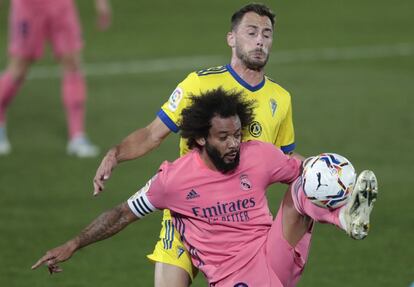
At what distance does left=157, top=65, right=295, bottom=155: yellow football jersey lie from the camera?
848cm

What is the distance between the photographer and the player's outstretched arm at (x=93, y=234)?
798 cm

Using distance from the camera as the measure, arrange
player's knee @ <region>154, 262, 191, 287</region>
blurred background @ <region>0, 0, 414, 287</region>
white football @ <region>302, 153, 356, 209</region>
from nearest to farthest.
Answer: white football @ <region>302, 153, 356, 209</region>
player's knee @ <region>154, 262, 191, 287</region>
blurred background @ <region>0, 0, 414, 287</region>

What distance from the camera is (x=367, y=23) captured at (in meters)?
27.4

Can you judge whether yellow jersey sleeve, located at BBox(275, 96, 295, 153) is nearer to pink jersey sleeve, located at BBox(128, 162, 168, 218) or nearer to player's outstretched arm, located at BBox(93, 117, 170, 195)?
player's outstretched arm, located at BBox(93, 117, 170, 195)

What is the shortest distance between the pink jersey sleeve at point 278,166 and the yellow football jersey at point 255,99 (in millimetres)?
303

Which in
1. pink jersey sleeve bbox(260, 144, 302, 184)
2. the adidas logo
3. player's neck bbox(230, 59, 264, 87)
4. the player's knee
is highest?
player's neck bbox(230, 59, 264, 87)

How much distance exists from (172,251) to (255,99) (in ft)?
3.83

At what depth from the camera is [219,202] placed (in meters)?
8.05

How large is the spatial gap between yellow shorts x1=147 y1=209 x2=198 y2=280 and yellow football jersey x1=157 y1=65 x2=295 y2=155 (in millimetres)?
533

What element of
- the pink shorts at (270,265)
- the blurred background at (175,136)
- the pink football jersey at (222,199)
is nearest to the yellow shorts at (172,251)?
the pink football jersey at (222,199)

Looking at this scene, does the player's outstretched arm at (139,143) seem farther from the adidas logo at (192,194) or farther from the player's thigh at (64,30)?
the player's thigh at (64,30)

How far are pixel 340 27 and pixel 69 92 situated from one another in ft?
40.2

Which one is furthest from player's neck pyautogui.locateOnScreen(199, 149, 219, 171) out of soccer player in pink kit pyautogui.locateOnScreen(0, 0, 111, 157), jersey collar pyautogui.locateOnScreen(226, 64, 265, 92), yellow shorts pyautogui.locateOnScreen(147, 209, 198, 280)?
soccer player in pink kit pyautogui.locateOnScreen(0, 0, 111, 157)

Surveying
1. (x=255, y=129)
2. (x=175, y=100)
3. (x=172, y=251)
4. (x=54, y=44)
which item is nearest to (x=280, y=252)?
(x=172, y=251)
